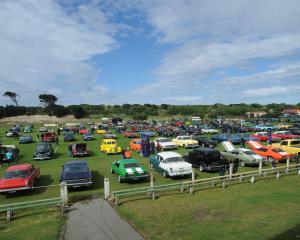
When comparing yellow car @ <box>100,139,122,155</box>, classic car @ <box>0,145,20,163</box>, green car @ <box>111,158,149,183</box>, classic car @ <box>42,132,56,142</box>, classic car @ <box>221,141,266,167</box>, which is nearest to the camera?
green car @ <box>111,158,149,183</box>

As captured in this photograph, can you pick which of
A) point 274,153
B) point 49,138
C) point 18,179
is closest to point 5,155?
point 18,179

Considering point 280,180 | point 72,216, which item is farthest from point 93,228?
point 280,180

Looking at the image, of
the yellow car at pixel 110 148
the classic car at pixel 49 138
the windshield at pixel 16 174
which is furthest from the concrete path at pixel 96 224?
the classic car at pixel 49 138

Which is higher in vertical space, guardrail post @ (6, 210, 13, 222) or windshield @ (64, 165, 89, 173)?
windshield @ (64, 165, 89, 173)

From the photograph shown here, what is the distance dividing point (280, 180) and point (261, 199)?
4.71 m

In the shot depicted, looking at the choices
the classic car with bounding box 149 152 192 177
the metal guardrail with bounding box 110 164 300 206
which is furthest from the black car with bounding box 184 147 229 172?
the metal guardrail with bounding box 110 164 300 206

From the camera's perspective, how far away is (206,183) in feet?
54.1

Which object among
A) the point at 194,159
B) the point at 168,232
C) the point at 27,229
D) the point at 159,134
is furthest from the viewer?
the point at 159,134

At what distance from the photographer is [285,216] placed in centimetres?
1174

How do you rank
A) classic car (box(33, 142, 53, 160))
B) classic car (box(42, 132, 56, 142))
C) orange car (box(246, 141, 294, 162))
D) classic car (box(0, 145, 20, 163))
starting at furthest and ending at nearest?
classic car (box(42, 132, 56, 142)), classic car (box(33, 142, 53, 160)), classic car (box(0, 145, 20, 163)), orange car (box(246, 141, 294, 162))

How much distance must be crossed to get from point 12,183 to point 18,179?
1.52ft

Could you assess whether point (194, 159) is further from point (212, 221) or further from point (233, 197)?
point (212, 221)

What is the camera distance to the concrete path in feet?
34.3

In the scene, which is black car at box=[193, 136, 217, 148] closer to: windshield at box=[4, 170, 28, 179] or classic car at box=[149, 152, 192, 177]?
classic car at box=[149, 152, 192, 177]
